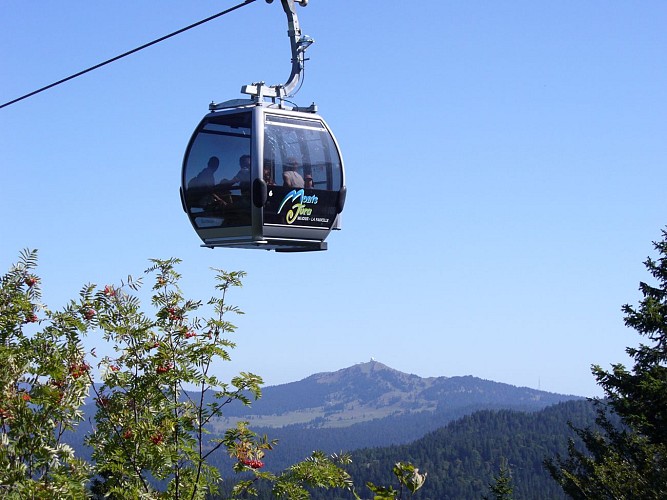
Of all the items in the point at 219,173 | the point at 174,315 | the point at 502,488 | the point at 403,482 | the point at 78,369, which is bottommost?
the point at 502,488

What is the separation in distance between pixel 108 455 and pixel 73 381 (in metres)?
1.17

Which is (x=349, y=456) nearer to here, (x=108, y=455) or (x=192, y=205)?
(x=108, y=455)

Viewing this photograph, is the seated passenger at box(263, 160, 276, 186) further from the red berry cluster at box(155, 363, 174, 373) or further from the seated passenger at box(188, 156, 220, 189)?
the red berry cluster at box(155, 363, 174, 373)

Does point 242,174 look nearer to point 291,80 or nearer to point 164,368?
point 291,80

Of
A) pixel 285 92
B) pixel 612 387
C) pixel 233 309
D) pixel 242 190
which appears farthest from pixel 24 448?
pixel 612 387

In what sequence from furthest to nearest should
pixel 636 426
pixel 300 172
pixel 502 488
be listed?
pixel 502 488 < pixel 636 426 < pixel 300 172

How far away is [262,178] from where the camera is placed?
36.9ft

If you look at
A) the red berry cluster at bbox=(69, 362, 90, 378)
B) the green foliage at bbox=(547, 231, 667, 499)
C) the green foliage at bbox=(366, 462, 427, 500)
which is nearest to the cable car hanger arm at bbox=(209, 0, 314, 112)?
the red berry cluster at bbox=(69, 362, 90, 378)

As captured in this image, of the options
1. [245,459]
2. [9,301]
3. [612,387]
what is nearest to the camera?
[9,301]

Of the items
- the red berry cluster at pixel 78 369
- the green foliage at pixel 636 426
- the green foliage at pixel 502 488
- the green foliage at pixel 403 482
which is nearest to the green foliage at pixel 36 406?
the red berry cluster at pixel 78 369

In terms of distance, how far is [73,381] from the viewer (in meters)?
7.88

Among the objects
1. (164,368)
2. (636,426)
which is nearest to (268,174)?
(164,368)

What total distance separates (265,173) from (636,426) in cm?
2185

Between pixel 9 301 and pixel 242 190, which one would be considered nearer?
pixel 9 301
